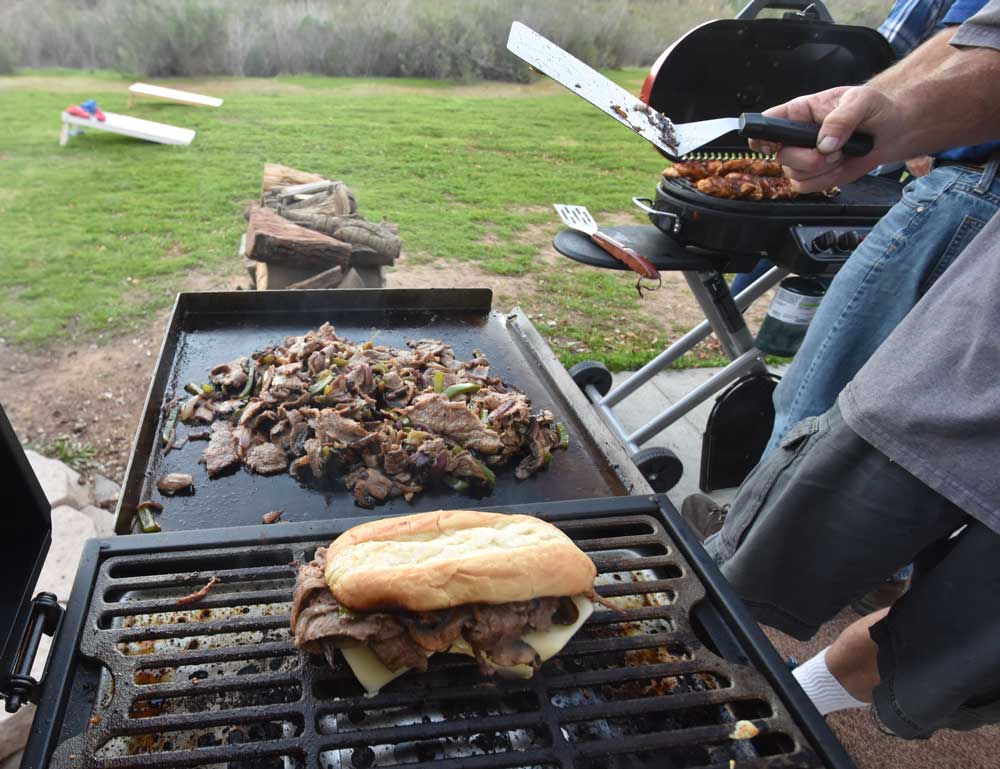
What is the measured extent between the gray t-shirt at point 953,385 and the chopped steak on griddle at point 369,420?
48.1 inches

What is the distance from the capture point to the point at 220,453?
7.57ft

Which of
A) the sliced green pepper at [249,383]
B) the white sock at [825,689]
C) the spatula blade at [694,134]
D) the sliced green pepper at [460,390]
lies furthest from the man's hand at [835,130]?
the sliced green pepper at [249,383]

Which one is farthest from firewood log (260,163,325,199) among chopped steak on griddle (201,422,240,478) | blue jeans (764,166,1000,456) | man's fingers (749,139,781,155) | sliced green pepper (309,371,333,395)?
blue jeans (764,166,1000,456)

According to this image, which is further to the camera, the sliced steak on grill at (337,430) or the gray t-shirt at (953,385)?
the sliced steak on grill at (337,430)

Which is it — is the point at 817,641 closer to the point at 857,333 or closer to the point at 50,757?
the point at 857,333

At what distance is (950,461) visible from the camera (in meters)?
1.86

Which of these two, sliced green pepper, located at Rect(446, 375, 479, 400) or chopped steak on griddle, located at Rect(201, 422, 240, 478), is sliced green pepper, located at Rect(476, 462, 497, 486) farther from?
chopped steak on griddle, located at Rect(201, 422, 240, 478)

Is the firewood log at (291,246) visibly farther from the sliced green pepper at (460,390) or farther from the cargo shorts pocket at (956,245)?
the cargo shorts pocket at (956,245)

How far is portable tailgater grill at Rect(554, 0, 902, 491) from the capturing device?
10.2 ft

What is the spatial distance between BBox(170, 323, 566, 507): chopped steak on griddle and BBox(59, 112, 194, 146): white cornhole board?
34.4 feet

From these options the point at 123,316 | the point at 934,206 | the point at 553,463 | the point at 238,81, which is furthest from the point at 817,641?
the point at 238,81

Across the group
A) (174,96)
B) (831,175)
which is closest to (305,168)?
(174,96)

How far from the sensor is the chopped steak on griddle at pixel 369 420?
227cm

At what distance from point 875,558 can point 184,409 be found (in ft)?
9.45
